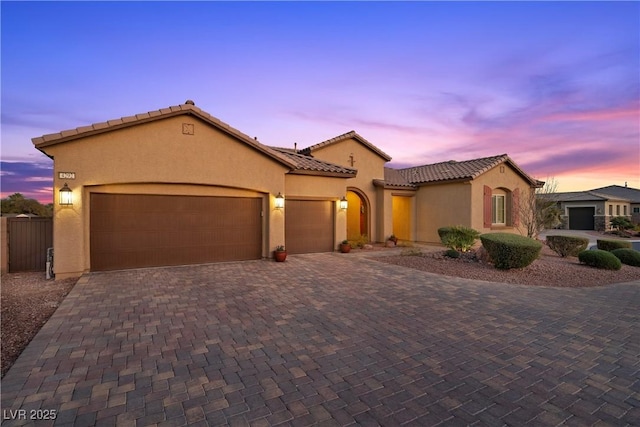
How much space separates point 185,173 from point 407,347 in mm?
8520

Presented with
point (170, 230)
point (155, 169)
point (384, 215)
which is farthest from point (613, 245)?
point (155, 169)

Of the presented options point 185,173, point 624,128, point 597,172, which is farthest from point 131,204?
point 597,172

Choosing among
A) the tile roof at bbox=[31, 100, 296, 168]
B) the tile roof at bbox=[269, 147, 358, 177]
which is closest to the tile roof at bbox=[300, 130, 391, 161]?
the tile roof at bbox=[269, 147, 358, 177]

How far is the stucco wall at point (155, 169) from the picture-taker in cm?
Answer: 837

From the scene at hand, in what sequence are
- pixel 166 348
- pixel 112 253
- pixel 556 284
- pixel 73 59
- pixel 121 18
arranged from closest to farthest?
1. pixel 166 348
2. pixel 556 284
3. pixel 112 253
4. pixel 121 18
5. pixel 73 59

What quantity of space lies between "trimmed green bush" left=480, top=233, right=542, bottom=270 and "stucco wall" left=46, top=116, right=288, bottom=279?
7.65 meters

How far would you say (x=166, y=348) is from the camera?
422 cm

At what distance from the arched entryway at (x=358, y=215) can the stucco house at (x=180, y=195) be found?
133 inches

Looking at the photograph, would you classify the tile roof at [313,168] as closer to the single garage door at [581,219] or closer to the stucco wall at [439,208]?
the stucco wall at [439,208]

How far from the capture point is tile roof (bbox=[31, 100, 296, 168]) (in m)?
7.97

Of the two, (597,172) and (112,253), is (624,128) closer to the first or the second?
(597,172)

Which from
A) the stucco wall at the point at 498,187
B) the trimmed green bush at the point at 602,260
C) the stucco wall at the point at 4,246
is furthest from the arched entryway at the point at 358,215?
the stucco wall at the point at 4,246

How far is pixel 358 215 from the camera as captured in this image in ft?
60.5

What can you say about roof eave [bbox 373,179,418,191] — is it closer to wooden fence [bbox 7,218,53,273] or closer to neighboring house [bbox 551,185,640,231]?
wooden fence [bbox 7,218,53,273]
